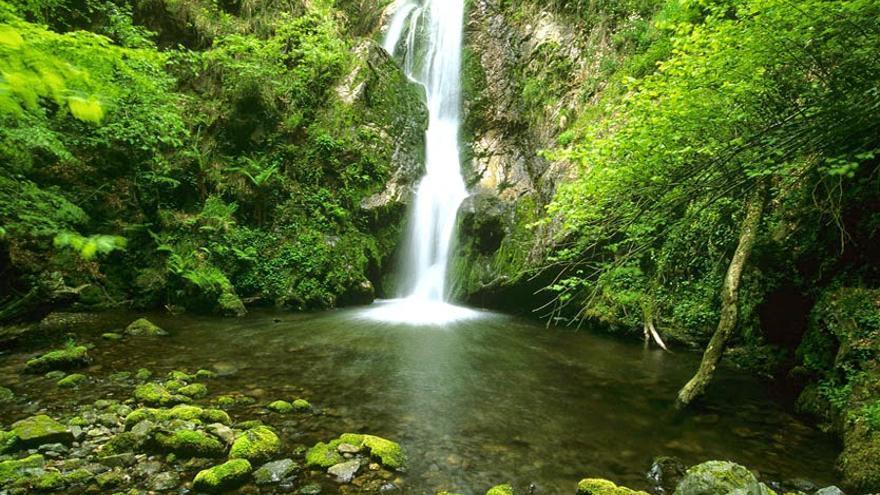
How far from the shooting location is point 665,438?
446cm

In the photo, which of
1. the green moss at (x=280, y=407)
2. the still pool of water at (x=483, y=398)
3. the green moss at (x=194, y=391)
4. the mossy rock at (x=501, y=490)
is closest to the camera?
the mossy rock at (x=501, y=490)

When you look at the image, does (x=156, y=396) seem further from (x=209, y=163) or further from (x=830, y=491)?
(x=209, y=163)

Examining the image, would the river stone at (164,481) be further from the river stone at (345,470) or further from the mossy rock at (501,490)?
the mossy rock at (501,490)

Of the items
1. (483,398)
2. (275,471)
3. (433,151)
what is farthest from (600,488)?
(433,151)

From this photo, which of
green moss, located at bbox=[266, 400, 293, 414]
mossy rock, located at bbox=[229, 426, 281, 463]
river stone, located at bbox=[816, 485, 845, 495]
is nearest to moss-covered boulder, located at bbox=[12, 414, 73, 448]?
mossy rock, located at bbox=[229, 426, 281, 463]

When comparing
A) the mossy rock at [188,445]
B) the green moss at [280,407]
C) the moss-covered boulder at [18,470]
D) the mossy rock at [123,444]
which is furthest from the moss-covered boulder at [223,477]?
Answer: the green moss at [280,407]

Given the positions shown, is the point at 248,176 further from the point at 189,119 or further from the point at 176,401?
the point at 176,401

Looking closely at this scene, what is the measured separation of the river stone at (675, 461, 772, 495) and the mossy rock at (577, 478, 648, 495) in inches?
14.7

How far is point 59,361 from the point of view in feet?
17.5

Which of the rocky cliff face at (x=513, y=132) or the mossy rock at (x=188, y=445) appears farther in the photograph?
the rocky cliff face at (x=513, y=132)

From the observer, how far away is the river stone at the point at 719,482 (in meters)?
2.98

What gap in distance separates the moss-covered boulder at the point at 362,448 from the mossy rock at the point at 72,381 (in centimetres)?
327

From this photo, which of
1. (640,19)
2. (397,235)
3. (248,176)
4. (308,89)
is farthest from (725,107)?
(308,89)

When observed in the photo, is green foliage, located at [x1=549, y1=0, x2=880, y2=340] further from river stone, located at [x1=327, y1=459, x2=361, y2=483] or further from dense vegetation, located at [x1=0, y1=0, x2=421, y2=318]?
dense vegetation, located at [x1=0, y1=0, x2=421, y2=318]
